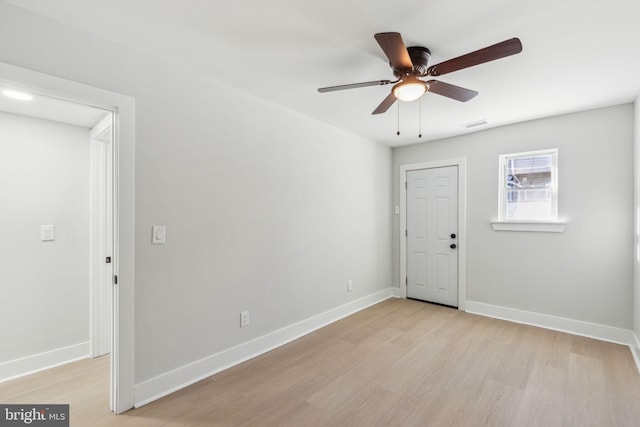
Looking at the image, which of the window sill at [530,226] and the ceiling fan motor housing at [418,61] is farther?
the window sill at [530,226]

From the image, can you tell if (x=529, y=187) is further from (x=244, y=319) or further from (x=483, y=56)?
(x=244, y=319)

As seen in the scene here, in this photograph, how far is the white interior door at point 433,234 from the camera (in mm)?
4203

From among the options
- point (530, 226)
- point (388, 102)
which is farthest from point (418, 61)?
point (530, 226)

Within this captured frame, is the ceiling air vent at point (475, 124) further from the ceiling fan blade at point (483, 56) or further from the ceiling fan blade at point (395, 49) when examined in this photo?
the ceiling fan blade at point (395, 49)

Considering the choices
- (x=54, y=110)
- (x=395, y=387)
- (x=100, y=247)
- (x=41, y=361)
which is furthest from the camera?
(x=100, y=247)

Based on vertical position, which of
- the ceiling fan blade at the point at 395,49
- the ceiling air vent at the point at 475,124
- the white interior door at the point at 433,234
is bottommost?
the white interior door at the point at 433,234

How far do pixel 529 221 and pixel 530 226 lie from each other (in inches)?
2.4

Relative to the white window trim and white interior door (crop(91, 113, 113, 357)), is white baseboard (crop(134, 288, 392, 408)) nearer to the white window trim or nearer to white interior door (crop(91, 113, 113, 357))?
white interior door (crop(91, 113, 113, 357))

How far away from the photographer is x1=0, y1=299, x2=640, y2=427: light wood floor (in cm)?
195

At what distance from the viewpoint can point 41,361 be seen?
8.46 ft

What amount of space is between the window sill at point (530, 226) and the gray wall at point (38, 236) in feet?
15.1

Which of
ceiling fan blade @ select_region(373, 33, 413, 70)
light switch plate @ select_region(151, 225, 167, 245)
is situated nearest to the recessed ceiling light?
light switch plate @ select_region(151, 225, 167, 245)

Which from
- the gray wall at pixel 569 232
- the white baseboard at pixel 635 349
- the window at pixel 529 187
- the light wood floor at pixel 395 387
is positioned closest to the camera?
the light wood floor at pixel 395 387

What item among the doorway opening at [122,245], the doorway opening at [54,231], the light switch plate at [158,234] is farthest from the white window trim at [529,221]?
the doorway opening at [54,231]
